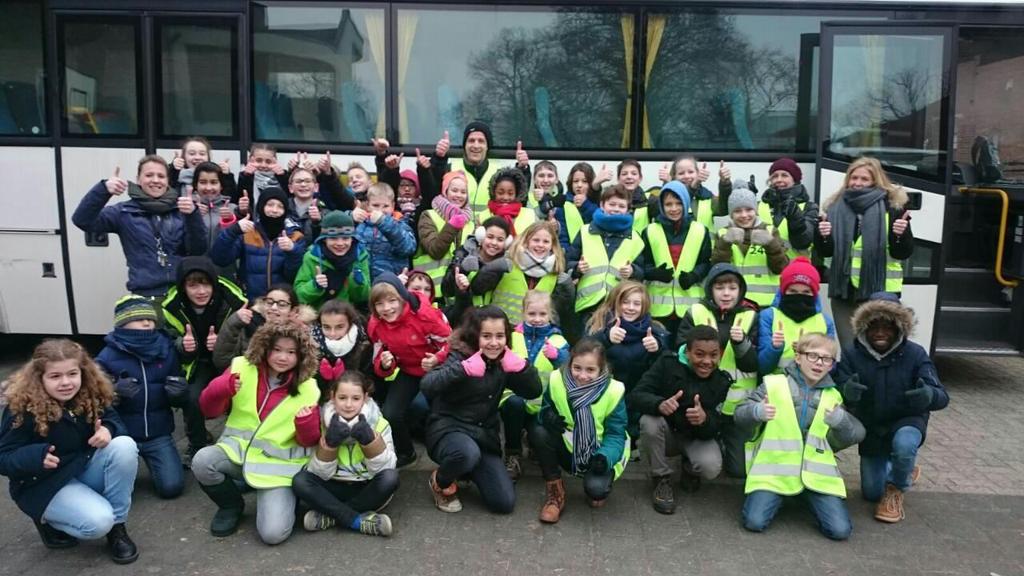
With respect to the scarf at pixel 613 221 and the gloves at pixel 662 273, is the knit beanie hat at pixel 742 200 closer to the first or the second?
the gloves at pixel 662 273

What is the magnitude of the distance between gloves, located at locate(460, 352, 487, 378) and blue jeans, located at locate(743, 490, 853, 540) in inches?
63.6

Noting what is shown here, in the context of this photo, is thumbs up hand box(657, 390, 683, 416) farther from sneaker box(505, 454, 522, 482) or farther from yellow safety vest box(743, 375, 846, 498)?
sneaker box(505, 454, 522, 482)

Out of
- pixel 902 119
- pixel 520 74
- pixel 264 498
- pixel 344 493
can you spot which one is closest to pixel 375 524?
pixel 344 493

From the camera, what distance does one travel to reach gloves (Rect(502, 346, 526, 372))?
4547 millimetres

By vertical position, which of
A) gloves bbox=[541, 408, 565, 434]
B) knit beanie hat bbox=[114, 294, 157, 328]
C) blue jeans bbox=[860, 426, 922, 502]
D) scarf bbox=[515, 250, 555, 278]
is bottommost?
blue jeans bbox=[860, 426, 922, 502]

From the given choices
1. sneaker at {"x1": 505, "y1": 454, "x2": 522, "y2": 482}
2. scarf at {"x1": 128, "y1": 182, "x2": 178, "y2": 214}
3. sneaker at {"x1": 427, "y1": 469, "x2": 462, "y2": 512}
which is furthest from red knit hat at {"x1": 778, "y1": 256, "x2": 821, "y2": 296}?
scarf at {"x1": 128, "y1": 182, "x2": 178, "y2": 214}

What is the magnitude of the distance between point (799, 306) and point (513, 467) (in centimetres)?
199

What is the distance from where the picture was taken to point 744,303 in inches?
213

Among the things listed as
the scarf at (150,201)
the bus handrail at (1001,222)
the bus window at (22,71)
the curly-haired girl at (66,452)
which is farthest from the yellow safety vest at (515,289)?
the bus window at (22,71)

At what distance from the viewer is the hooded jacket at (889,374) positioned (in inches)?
183

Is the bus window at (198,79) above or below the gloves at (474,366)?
above

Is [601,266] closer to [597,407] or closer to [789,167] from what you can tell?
[597,407]

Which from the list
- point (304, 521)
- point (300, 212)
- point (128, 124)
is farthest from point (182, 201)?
point (304, 521)

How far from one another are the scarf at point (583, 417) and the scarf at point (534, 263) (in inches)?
41.7
